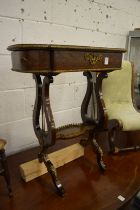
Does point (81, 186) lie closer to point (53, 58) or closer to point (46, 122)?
point (46, 122)

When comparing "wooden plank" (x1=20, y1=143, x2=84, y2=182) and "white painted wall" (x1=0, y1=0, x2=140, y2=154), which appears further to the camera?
"white painted wall" (x1=0, y1=0, x2=140, y2=154)

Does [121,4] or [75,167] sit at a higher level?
[121,4]

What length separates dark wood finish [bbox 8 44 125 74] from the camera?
0.92m

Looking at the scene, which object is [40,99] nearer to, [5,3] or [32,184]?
[32,184]

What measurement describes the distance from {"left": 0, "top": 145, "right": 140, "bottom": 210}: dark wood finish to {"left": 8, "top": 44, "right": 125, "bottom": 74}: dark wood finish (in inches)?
25.8

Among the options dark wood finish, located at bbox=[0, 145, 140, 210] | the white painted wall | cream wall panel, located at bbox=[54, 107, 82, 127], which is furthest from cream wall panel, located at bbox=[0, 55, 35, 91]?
dark wood finish, located at bbox=[0, 145, 140, 210]

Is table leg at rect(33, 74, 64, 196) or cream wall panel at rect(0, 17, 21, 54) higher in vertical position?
cream wall panel at rect(0, 17, 21, 54)

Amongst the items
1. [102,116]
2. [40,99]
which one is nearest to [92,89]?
[102,116]

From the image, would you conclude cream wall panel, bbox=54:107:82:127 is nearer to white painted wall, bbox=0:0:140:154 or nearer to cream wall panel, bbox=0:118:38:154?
white painted wall, bbox=0:0:140:154

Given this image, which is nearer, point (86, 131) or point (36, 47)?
point (36, 47)

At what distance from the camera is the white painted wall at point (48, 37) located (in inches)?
52.0

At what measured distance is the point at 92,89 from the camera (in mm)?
1385

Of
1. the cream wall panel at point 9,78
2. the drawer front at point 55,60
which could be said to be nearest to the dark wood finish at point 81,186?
the cream wall panel at point 9,78

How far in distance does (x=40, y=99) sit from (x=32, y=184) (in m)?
0.49
